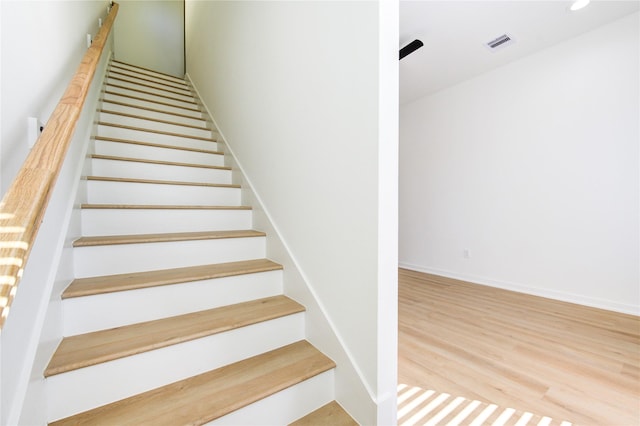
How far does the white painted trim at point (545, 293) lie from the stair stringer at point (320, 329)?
10.1ft

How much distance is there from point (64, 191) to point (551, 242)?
4209mm

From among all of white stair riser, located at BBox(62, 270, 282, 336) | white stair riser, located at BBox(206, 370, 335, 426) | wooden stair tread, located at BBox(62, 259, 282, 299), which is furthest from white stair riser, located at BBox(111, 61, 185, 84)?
white stair riser, located at BBox(206, 370, 335, 426)

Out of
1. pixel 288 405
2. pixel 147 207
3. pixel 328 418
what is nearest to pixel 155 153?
pixel 147 207

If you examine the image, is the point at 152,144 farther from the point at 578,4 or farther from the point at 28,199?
the point at 578,4

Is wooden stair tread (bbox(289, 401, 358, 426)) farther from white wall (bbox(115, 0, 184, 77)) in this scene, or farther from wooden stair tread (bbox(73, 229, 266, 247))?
white wall (bbox(115, 0, 184, 77))

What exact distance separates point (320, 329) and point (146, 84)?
372 cm

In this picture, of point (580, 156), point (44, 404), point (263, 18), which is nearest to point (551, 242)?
point (580, 156)

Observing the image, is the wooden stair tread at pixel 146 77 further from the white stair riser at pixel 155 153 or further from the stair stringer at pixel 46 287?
the stair stringer at pixel 46 287

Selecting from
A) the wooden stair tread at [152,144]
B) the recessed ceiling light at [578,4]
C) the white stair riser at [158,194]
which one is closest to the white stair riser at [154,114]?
the wooden stair tread at [152,144]

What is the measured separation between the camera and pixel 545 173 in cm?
320

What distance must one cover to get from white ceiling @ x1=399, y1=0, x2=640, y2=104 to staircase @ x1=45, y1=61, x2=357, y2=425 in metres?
2.47

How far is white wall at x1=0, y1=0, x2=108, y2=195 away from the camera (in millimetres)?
844

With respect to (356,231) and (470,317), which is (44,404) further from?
(470,317)

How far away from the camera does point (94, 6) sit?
2516 millimetres
